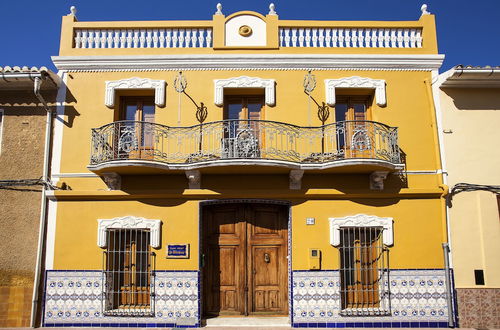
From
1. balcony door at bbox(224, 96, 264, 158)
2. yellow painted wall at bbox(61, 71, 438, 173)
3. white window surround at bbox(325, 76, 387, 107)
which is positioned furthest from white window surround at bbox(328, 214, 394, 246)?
white window surround at bbox(325, 76, 387, 107)

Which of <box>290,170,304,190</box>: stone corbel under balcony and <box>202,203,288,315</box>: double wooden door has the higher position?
<box>290,170,304,190</box>: stone corbel under balcony

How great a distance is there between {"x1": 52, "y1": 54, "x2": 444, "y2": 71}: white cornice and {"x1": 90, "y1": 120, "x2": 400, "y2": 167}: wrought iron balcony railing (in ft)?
4.78

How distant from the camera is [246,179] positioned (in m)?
9.78

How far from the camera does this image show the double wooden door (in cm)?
976

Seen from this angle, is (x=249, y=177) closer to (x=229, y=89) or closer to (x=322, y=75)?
(x=229, y=89)

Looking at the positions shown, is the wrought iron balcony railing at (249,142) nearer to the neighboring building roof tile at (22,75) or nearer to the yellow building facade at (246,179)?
the yellow building facade at (246,179)

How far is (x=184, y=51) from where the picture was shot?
10414 millimetres

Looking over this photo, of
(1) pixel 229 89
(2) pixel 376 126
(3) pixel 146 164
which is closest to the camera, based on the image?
(3) pixel 146 164

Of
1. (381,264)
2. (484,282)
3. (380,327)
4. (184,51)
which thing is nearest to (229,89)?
(184,51)

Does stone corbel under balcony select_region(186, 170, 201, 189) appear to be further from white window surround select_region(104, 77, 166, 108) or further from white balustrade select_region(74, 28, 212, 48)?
white balustrade select_region(74, 28, 212, 48)

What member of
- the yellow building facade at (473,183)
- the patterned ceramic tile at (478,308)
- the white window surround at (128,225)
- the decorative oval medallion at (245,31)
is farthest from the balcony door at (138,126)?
the patterned ceramic tile at (478,308)

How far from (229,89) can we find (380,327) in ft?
20.8

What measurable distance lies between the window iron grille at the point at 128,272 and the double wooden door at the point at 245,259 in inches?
50.2

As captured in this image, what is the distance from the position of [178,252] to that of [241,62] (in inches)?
184
